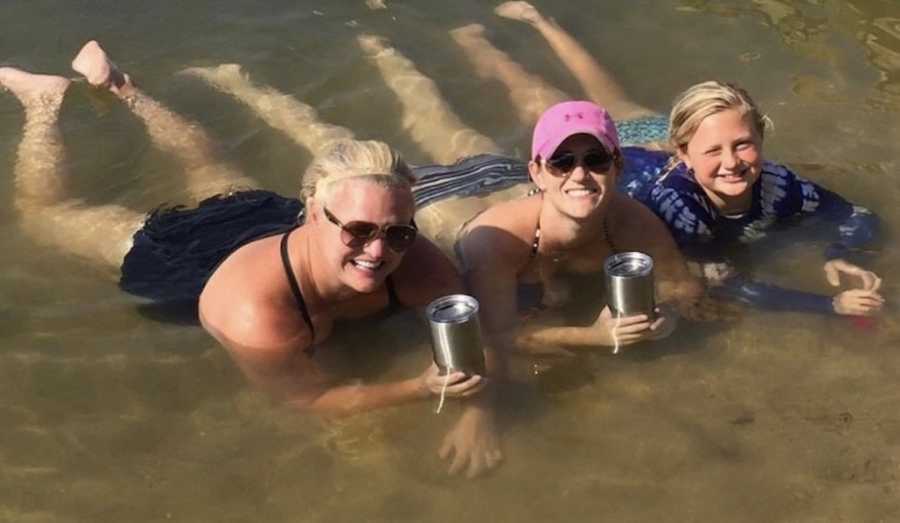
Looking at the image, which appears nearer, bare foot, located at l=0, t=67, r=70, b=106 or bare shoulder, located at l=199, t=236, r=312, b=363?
bare shoulder, located at l=199, t=236, r=312, b=363

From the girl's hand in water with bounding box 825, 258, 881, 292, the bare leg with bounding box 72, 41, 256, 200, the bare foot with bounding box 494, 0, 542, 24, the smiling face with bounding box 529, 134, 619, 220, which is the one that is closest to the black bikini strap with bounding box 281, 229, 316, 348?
the smiling face with bounding box 529, 134, 619, 220

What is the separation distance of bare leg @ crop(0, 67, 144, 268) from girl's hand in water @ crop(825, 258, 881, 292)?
3905 millimetres

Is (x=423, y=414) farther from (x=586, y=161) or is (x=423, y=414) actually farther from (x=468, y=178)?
(x=468, y=178)

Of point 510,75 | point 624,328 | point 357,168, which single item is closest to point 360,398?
point 357,168

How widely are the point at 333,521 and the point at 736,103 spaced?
112 inches

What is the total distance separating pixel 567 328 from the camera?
205 inches

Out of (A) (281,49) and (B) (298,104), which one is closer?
(B) (298,104)

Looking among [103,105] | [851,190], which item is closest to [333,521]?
[851,190]

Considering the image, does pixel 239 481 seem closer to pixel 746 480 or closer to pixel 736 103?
pixel 746 480

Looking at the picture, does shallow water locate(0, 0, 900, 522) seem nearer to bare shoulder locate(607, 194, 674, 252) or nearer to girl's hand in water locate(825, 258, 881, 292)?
girl's hand in water locate(825, 258, 881, 292)

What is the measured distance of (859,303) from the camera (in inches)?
208

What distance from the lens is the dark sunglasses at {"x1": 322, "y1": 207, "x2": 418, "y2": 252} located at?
4.41 metres

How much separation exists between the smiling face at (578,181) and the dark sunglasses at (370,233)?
2.55ft

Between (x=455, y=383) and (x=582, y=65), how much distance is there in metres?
4.31
